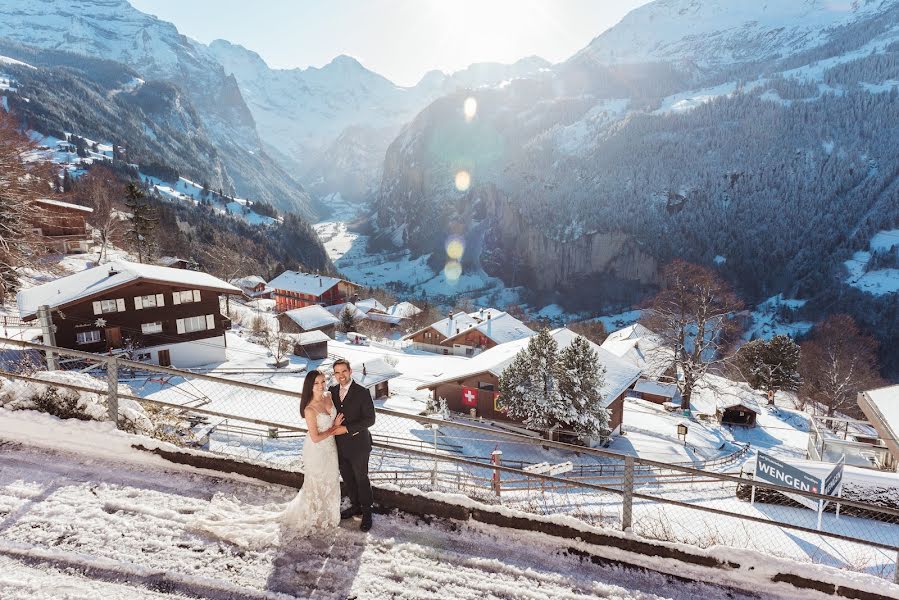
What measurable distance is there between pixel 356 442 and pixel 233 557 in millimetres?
1689

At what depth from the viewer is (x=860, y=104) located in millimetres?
134375

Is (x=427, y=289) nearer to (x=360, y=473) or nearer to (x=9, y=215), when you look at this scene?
(x=9, y=215)

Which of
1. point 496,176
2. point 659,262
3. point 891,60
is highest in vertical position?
point 891,60

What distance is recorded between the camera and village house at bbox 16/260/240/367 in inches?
1083

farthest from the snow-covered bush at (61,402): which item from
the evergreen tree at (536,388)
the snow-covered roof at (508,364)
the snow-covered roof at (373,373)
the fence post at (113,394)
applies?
the snow-covered roof at (373,373)

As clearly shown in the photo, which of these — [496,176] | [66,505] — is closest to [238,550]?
[66,505]

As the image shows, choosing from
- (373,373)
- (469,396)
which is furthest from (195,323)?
(469,396)

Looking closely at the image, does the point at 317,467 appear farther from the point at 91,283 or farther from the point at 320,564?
the point at 91,283

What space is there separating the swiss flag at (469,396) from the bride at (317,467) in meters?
25.3

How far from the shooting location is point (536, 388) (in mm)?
25141

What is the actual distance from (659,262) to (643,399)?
103 metres

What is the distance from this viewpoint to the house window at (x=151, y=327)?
101 feet

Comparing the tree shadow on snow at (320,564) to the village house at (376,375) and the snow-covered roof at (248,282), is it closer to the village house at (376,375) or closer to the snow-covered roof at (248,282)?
the village house at (376,375)

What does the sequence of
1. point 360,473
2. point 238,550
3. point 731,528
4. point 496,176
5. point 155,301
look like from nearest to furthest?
point 238,550, point 360,473, point 731,528, point 155,301, point 496,176
